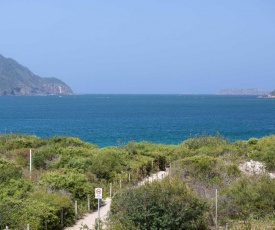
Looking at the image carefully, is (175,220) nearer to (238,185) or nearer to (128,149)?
(238,185)

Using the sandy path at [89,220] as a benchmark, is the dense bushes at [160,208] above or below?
above

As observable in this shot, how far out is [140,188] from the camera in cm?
1491

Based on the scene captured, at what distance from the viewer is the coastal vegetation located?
14.2m

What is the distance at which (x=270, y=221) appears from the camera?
15141mm

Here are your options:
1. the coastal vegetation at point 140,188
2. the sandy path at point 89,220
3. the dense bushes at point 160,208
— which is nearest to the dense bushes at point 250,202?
the coastal vegetation at point 140,188

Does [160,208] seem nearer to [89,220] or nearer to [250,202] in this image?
[250,202]

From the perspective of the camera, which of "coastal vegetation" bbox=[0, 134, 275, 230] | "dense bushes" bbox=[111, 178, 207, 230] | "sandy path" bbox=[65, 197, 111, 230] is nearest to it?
"dense bushes" bbox=[111, 178, 207, 230]

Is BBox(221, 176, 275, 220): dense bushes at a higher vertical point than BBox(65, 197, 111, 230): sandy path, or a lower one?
higher

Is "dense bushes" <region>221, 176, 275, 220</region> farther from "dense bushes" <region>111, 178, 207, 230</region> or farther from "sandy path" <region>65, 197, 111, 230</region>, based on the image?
"sandy path" <region>65, 197, 111, 230</region>

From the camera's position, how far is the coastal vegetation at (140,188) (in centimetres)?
1422

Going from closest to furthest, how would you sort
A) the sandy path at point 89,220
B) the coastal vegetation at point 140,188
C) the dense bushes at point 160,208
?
the dense bushes at point 160,208 → the coastal vegetation at point 140,188 → the sandy path at point 89,220

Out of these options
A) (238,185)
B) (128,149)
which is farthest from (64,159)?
(238,185)

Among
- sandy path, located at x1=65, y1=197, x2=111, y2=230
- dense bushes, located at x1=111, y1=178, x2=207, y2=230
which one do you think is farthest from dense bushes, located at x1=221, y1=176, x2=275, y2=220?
sandy path, located at x1=65, y1=197, x2=111, y2=230

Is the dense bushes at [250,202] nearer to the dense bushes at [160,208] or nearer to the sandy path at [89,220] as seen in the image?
the dense bushes at [160,208]
